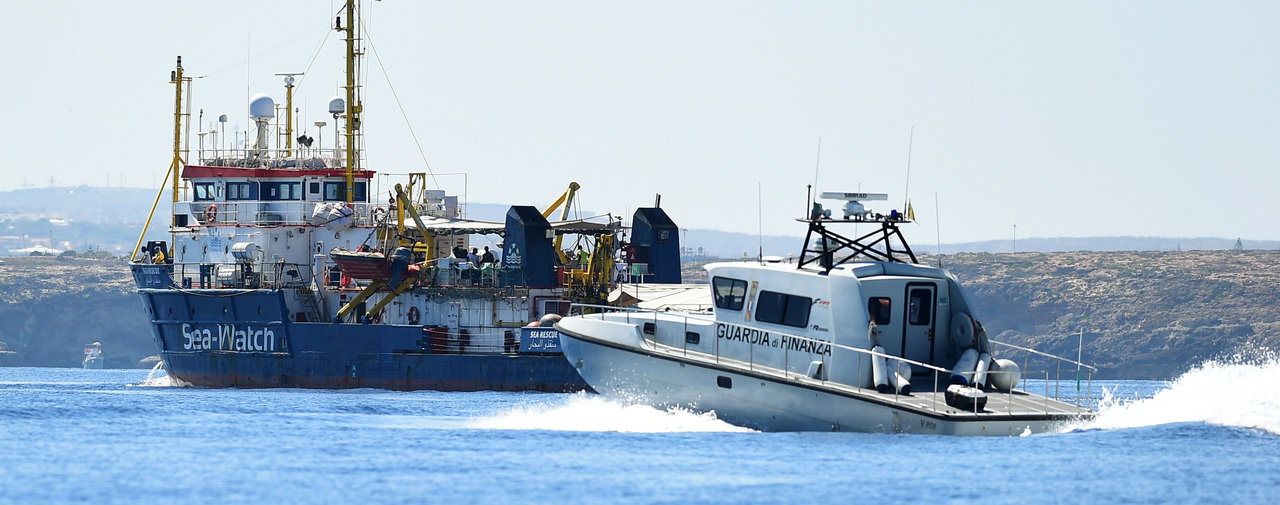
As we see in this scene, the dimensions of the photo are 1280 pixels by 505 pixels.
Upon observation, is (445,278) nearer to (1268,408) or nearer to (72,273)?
(1268,408)

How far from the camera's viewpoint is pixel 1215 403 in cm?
3080

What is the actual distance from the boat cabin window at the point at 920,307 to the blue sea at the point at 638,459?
2.91 m

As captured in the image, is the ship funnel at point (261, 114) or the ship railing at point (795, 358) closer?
the ship railing at point (795, 358)

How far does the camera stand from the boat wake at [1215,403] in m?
29.8

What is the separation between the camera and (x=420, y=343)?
52062 mm

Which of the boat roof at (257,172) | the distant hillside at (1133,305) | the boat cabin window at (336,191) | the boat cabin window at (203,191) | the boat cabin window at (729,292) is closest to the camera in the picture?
the boat cabin window at (729,292)

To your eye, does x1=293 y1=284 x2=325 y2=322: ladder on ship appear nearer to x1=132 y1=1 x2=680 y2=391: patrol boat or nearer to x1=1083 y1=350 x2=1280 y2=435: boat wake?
x1=132 y1=1 x2=680 y2=391: patrol boat

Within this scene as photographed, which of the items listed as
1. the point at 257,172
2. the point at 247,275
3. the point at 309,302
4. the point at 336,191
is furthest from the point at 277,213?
the point at 309,302

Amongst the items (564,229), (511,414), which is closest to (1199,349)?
(564,229)

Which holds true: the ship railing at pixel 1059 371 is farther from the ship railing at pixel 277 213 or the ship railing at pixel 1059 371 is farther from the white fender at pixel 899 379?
the ship railing at pixel 277 213

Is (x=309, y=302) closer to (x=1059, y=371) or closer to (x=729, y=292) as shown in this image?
(x=729, y=292)

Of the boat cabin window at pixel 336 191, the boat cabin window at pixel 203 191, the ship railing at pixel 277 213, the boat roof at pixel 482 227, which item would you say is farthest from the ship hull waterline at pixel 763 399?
the boat cabin window at pixel 203 191

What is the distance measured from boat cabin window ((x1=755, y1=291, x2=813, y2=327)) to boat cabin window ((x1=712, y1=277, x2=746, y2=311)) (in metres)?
0.50

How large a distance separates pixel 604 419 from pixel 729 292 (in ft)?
12.7
